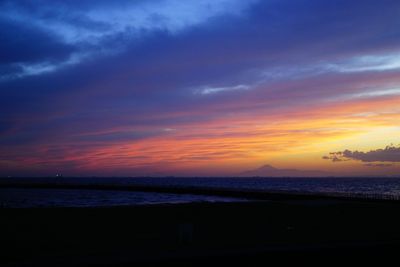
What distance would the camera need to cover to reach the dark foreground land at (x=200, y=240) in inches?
457

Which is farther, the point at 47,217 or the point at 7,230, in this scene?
the point at 47,217

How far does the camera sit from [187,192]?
8662 centimetres

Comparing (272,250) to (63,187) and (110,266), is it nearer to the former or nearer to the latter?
(110,266)

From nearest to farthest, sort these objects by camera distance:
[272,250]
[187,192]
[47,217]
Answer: [272,250] → [47,217] → [187,192]

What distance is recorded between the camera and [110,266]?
1065 cm

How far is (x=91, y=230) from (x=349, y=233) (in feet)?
39.6

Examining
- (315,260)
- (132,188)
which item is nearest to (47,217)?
(315,260)

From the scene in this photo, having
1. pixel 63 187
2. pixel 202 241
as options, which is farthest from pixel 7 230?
pixel 63 187

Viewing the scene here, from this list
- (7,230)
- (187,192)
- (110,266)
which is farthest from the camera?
(187,192)

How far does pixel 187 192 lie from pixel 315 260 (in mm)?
76015

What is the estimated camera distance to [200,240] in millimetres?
17031

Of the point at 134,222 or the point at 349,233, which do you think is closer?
the point at 349,233

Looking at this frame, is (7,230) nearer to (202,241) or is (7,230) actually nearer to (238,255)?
(202,241)

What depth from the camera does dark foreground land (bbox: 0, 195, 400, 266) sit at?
11602 millimetres
